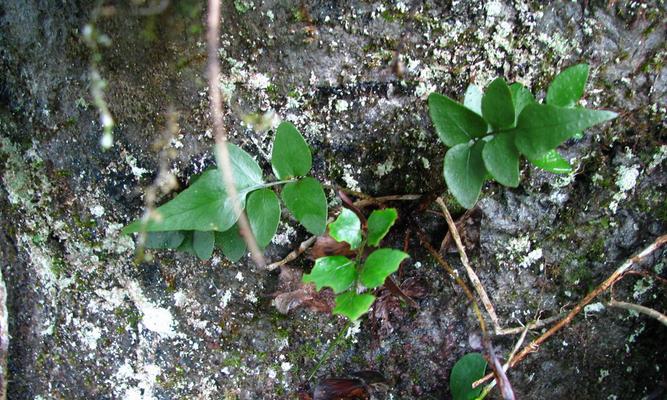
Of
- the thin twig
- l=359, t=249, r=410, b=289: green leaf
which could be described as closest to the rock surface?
the thin twig

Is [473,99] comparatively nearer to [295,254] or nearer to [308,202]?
[308,202]

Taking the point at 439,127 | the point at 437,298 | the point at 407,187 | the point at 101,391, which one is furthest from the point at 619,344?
the point at 101,391

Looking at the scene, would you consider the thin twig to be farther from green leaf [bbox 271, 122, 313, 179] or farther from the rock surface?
green leaf [bbox 271, 122, 313, 179]

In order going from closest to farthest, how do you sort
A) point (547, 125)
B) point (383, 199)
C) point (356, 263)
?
point (547, 125), point (356, 263), point (383, 199)

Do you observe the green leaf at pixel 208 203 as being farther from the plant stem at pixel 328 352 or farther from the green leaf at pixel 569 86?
the green leaf at pixel 569 86

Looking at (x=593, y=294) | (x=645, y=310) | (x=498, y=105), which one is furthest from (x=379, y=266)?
(x=645, y=310)

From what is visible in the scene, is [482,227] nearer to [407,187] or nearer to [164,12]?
[407,187]

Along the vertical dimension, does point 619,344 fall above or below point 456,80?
below
